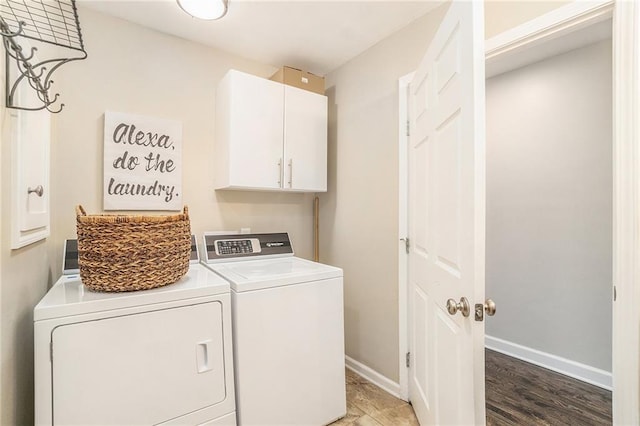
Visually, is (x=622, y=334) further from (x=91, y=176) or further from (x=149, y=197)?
(x=91, y=176)

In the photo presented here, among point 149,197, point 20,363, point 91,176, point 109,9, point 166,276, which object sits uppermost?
point 109,9

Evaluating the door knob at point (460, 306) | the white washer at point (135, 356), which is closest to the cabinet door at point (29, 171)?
the white washer at point (135, 356)

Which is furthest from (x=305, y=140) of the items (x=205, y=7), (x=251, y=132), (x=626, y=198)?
(x=626, y=198)

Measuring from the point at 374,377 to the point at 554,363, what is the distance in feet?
4.82

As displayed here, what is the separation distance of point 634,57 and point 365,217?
156 centimetres

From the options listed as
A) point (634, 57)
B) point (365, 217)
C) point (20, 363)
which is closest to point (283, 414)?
point (20, 363)

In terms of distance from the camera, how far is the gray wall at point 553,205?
2.23m

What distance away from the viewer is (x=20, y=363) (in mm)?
1199

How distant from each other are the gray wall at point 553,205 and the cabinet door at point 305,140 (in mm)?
1614

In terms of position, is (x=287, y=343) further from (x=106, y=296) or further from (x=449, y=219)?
(x=449, y=219)

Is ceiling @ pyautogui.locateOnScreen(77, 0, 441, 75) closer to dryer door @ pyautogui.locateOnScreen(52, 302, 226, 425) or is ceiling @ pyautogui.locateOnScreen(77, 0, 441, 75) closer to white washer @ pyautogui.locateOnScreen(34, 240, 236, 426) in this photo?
white washer @ pyautogui.locateOnScreen(34, 240, 236, 426)

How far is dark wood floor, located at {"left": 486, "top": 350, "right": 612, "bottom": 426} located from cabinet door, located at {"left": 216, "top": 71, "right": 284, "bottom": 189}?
81.4 inches

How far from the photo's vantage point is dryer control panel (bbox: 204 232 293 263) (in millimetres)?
2066

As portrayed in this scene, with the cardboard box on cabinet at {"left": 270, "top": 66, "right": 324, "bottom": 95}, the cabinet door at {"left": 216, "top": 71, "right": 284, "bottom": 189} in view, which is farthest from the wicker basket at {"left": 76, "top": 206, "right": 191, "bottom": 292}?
the cardboard box on cabinet at {"left": 270, "top": 66, "right": 324, "bottom": 95}
